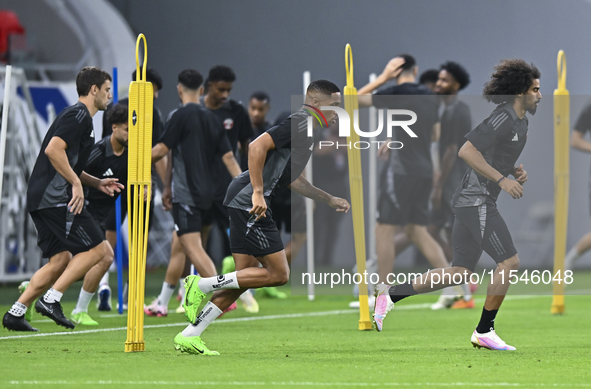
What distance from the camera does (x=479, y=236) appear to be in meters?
6.10

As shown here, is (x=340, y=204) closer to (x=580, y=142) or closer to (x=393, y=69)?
(x=393, y=69)

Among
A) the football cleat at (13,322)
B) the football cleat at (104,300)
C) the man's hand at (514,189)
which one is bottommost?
the football cleat at (104,300)

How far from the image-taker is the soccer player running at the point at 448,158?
9.19 meters

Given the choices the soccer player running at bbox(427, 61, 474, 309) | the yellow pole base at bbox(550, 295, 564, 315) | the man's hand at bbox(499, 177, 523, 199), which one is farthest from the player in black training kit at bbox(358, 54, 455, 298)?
the man's hand at bbox(499, 177, 523, 199)

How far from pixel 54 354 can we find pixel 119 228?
3.11 meters

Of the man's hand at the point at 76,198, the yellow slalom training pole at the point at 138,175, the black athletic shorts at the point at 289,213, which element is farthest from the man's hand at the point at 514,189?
the black athletic shorts at the point at 289,213

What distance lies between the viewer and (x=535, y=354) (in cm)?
590

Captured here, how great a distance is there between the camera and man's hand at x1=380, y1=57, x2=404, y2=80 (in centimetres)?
875

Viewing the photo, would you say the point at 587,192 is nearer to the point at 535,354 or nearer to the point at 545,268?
the point at 545,268

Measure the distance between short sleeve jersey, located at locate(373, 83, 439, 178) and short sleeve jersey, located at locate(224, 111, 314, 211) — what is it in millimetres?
2343

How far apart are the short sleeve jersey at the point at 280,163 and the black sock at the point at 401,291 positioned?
119cm

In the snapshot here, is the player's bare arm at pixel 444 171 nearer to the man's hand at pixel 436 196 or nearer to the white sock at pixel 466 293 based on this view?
the man's hand at pixel 436 196

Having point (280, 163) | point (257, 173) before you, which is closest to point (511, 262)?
point (280, 163)

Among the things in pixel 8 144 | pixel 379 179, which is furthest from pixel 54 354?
pixel 8 144
